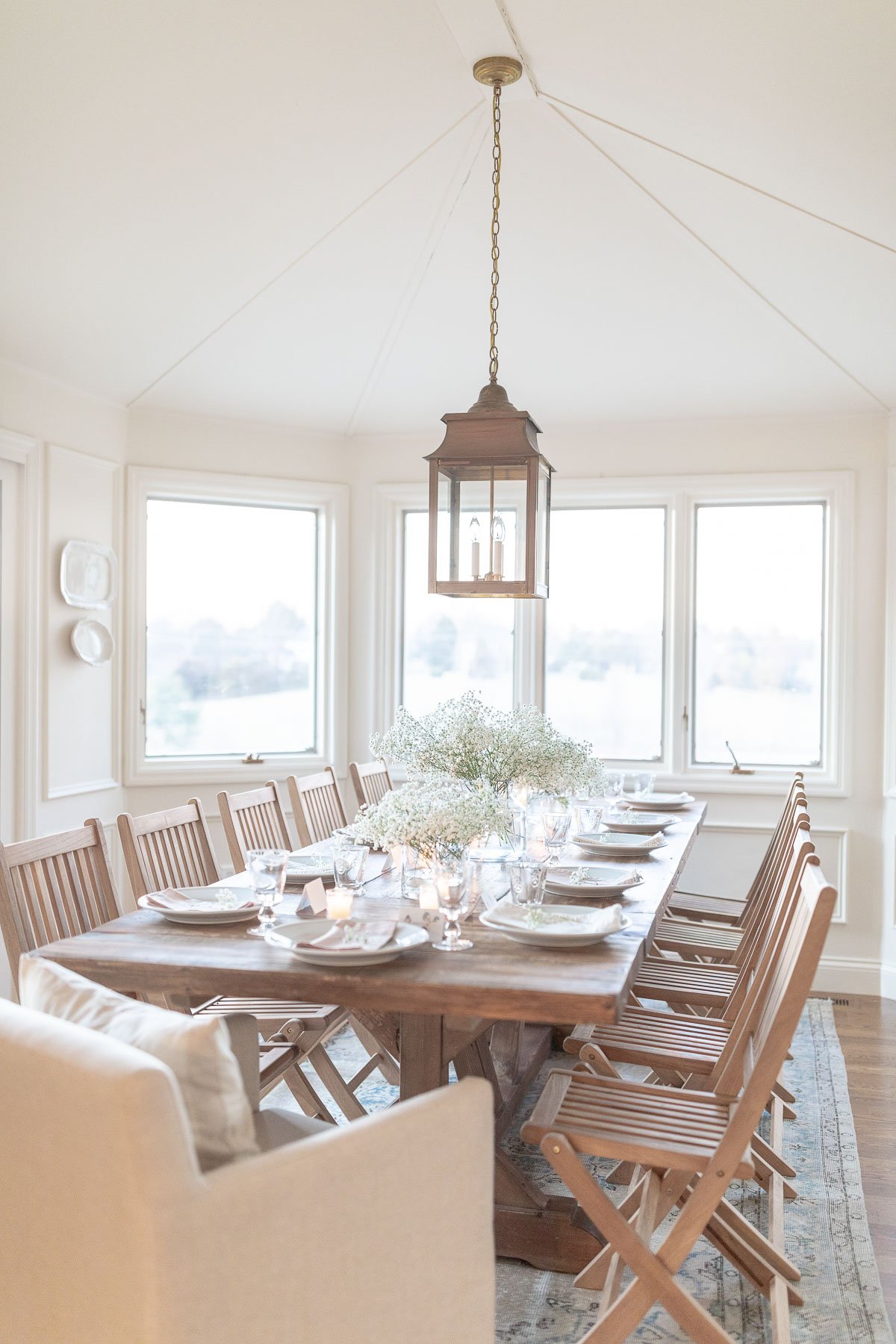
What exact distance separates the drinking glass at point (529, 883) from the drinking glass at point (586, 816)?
1.16 m

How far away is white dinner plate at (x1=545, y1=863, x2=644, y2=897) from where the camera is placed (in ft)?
9.17

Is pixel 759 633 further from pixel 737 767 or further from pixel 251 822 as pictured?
pixel 251 822

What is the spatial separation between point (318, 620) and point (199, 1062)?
14.3 ft

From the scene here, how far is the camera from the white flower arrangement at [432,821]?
2590 millimetres

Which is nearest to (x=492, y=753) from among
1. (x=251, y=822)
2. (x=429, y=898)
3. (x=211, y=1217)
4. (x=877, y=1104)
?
(x=251, y=822)

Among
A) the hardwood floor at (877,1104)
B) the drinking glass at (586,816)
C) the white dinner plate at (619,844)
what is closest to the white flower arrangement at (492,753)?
the drinking glass at (586,816)

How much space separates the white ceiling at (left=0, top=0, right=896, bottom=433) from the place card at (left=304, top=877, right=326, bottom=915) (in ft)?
7.29

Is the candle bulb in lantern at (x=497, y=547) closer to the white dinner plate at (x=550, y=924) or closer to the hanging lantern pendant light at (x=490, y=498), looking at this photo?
the hanging lantern pendant light at (x=490, y=498)

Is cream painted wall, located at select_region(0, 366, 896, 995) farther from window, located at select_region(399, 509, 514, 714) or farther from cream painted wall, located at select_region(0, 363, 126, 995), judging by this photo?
window, located at select_region(399, 509, 514, 714)

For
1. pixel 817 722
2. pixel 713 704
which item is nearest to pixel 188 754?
pixel 713 704

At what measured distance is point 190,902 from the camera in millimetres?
2604

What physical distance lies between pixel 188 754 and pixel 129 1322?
13.9 ft

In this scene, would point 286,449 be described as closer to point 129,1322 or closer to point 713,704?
point 713,704

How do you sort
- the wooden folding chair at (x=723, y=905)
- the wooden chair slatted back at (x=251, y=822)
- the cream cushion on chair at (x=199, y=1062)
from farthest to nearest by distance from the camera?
the wooden folding chair at (x=723, y=905), the wooden chair slatted back at (x=251, y=822), the cream cushion on chair at (x=199, y=1062)
